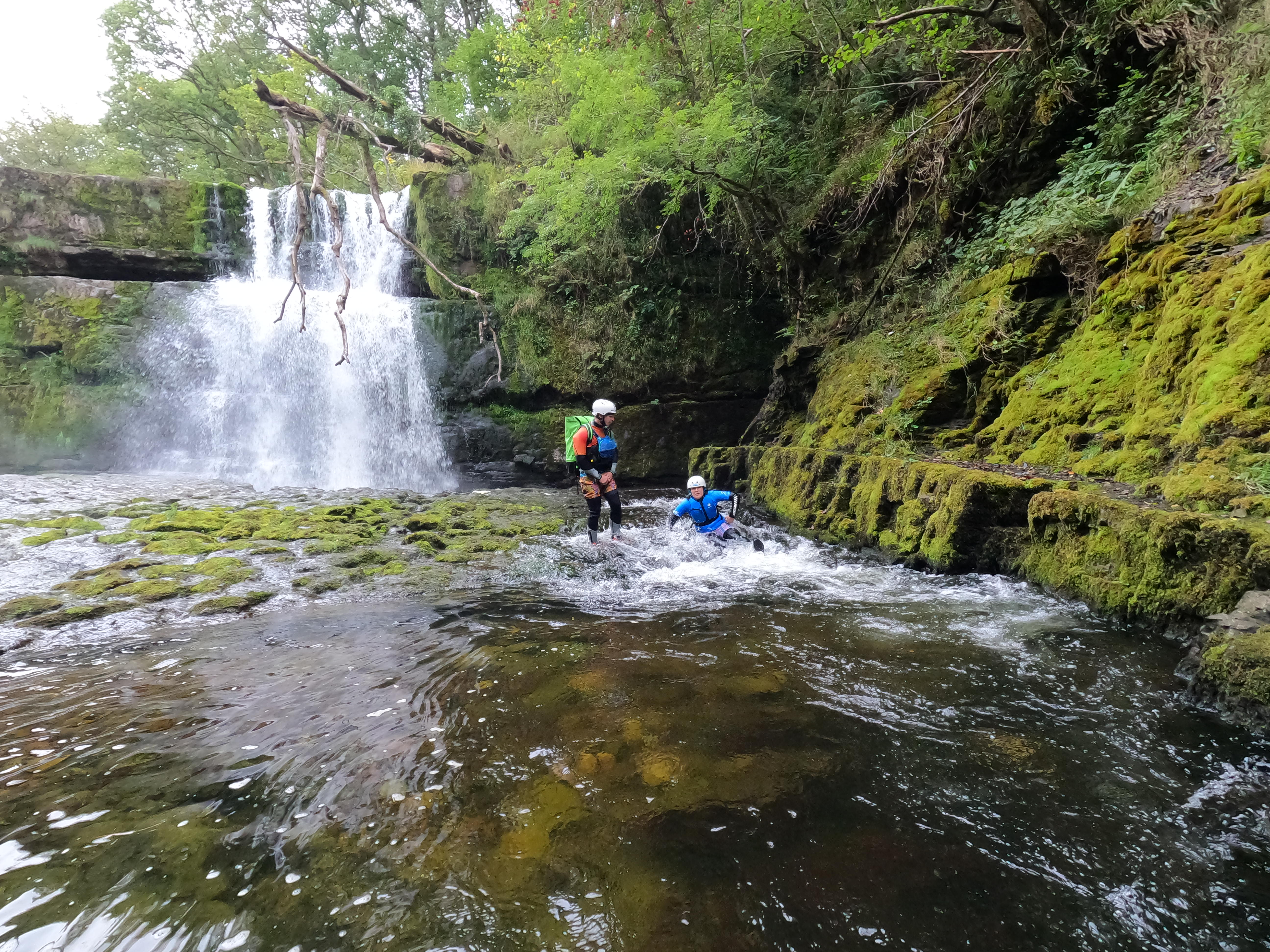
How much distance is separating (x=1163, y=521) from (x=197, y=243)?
21.4m

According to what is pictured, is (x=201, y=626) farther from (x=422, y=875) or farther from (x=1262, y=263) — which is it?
(x=1262, y=263)

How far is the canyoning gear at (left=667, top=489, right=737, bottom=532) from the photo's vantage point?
22.7 feet

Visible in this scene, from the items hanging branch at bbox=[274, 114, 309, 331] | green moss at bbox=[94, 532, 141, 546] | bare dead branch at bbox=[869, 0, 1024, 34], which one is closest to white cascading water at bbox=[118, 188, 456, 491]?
green moss at bbox=[94, 532, 141, 546]

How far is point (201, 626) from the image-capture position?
14.9 feet

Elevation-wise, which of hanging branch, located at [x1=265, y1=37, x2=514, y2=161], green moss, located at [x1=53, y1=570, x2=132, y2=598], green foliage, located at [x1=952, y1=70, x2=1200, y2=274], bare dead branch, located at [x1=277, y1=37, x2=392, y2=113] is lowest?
green moss, located at [x1=53, y1=570, x2=132, y2=598]

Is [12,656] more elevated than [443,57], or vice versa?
[443,57]

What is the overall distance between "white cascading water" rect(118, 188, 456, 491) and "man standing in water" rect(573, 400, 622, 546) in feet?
24.8

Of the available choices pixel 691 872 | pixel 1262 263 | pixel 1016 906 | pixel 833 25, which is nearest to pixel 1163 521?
pixel 1262 263

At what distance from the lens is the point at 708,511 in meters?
7.01

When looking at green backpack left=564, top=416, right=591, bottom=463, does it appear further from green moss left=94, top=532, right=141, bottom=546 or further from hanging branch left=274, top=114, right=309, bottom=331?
green moss left=94, top=532, right=141, bottom=546

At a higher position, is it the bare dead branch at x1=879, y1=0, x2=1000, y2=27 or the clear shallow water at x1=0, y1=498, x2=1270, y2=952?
the bare dead branch at x1=879, y1=0, x2=1000, y2=27

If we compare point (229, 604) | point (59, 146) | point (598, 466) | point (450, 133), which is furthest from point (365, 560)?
point (59, 146)

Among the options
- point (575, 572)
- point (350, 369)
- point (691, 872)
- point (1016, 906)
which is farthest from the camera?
point (350, 369)

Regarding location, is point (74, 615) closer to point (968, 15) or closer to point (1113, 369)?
point (1113, 369)
